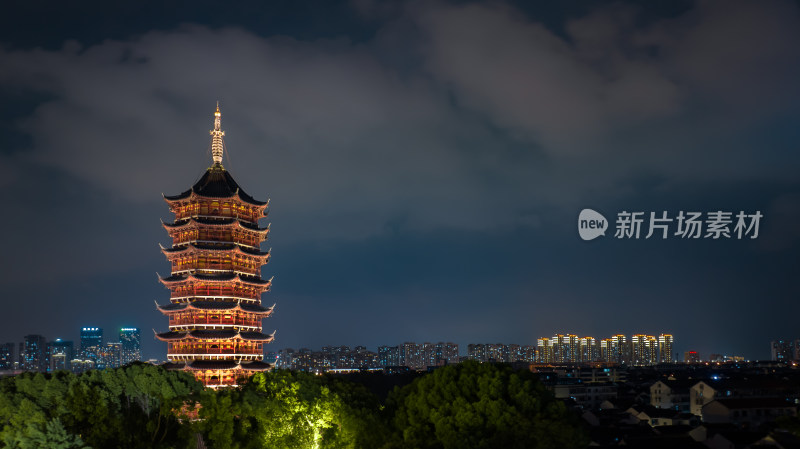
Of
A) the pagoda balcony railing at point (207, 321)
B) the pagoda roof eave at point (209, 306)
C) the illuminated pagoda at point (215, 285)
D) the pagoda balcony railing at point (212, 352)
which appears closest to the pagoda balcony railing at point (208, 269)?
the illuminated pagoda at point (215, 285)

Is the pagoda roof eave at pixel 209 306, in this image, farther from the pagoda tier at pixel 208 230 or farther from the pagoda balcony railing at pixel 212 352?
the pagoda tier at pixel 208 230

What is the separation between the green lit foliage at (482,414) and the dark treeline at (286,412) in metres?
0.03

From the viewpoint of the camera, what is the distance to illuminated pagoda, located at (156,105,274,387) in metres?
47.0

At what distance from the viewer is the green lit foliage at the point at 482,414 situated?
854 inches

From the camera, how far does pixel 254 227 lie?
5109cm

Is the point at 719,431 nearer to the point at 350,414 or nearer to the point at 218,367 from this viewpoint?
the point at 350,414

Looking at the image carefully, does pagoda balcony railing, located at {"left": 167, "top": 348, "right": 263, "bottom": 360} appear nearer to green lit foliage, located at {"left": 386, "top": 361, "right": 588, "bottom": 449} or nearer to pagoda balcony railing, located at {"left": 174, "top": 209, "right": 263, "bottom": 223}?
pagoda balcony railing, located at {"left": 174, "top": 209, "right": 263, "bottom": 223}

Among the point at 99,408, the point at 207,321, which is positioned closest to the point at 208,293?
the point at 207,321

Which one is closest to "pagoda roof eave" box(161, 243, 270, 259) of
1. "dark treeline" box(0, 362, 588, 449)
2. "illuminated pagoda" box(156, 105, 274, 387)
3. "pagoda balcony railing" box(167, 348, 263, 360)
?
"illuminated pagoda" box(156, 105, 274, 387)

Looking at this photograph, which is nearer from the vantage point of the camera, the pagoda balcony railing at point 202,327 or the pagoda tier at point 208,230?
the pagoda balcony railing at point 202,327

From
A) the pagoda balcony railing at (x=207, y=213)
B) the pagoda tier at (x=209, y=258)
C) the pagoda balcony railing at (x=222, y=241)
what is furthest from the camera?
the pagoda balcony railing at (x=207, y=213)

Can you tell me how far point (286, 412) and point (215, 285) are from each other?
22.2 m

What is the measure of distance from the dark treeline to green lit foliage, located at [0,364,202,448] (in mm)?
44

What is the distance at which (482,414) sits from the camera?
22969 millimetres
